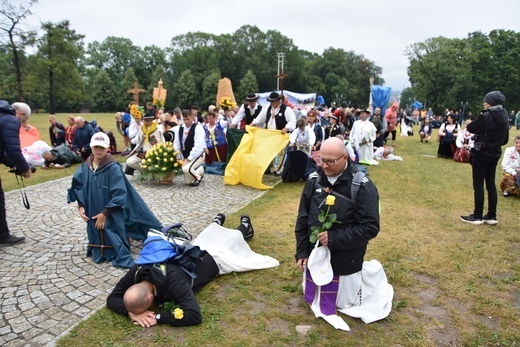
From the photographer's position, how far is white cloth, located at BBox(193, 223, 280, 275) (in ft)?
14.8

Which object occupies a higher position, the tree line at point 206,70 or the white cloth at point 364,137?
the tree line at point 206,70

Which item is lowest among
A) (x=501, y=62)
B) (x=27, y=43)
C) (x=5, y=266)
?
(x=5, y=266)

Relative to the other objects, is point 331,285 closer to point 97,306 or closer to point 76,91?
point 97,306

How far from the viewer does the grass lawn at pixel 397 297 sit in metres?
3.32

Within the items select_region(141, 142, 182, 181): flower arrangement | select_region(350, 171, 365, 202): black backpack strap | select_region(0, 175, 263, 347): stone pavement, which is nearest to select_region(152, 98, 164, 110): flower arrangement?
select_region(141, 142, 182, 181): flower arrangement

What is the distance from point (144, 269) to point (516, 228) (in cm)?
633

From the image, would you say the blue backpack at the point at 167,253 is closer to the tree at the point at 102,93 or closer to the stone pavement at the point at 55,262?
the stone pavement at the point at 55,262

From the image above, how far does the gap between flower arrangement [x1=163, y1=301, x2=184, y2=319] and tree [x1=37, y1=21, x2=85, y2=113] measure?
140 ft

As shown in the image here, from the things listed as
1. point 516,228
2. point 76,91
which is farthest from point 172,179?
point 76,91

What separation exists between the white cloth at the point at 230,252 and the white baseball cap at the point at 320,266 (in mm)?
1445

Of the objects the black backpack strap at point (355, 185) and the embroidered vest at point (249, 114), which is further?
the embroidered vest at point (249, 114)

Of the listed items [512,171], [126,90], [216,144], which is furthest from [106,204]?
[126,90]

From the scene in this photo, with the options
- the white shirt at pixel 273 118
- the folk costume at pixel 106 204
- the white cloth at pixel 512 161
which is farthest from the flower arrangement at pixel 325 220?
the white cloth at pixel 512 161

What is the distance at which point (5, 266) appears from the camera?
184 inches
